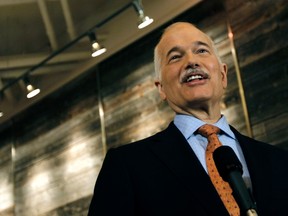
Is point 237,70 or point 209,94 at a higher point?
point 237,70

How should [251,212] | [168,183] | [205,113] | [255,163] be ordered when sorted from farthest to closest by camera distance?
[205,113] < [255,163] < [168,183] < [251,212]

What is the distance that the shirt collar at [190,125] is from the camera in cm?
166

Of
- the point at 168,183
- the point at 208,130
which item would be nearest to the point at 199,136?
the point at 208,130

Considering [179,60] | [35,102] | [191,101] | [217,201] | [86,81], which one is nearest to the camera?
[217,201]

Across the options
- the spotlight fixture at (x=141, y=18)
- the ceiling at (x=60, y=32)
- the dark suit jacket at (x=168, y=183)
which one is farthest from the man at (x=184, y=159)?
the ceiling at (x=60, y=32)

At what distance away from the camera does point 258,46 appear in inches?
140

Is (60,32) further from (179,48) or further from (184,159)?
(184,159)

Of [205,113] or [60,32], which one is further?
[60,32]

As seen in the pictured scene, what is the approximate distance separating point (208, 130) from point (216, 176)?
204mm

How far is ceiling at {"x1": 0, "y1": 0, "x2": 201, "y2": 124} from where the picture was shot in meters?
4.24

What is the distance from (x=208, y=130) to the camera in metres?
1.63

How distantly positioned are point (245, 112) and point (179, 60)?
1.75 meters

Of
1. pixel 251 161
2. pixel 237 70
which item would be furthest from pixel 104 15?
pixel 251 161

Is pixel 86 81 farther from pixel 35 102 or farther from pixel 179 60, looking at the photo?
pixel 179 60
